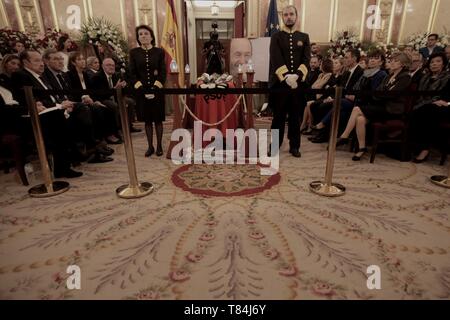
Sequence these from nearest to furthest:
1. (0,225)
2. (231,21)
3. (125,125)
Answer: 1. (0,225)
2. (125,125)
3. (231,21)

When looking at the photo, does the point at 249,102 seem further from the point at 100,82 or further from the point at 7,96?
the point at 7,96

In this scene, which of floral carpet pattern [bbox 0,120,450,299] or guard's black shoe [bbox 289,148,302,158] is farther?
guard's black shoe [bbox 289,148,302,158]

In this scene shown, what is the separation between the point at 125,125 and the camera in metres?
2.74

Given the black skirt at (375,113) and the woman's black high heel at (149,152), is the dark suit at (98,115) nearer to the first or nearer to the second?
the woman's black high heel at (149,152)

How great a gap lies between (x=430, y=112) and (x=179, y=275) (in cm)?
391

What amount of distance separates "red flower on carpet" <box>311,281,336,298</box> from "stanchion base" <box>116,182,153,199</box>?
1.83 metres

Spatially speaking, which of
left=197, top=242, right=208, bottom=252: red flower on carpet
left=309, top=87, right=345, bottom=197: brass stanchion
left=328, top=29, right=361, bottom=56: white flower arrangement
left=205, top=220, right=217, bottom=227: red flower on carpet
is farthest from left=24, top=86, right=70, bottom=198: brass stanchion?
left=328, top=29, right=361, bottom=56: white flower arrangement

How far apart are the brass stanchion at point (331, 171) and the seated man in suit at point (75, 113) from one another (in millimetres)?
2842

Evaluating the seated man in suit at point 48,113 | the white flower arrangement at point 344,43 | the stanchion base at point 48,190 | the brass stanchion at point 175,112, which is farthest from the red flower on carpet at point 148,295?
Result: the white flower arrangement at point 344,43

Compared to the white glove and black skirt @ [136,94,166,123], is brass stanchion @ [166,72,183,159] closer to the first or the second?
black skirt @ [136,94,166,123]

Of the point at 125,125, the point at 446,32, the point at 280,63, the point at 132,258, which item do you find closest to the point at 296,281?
the point at 132,258

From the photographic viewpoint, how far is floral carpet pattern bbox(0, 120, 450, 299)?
1.61m
